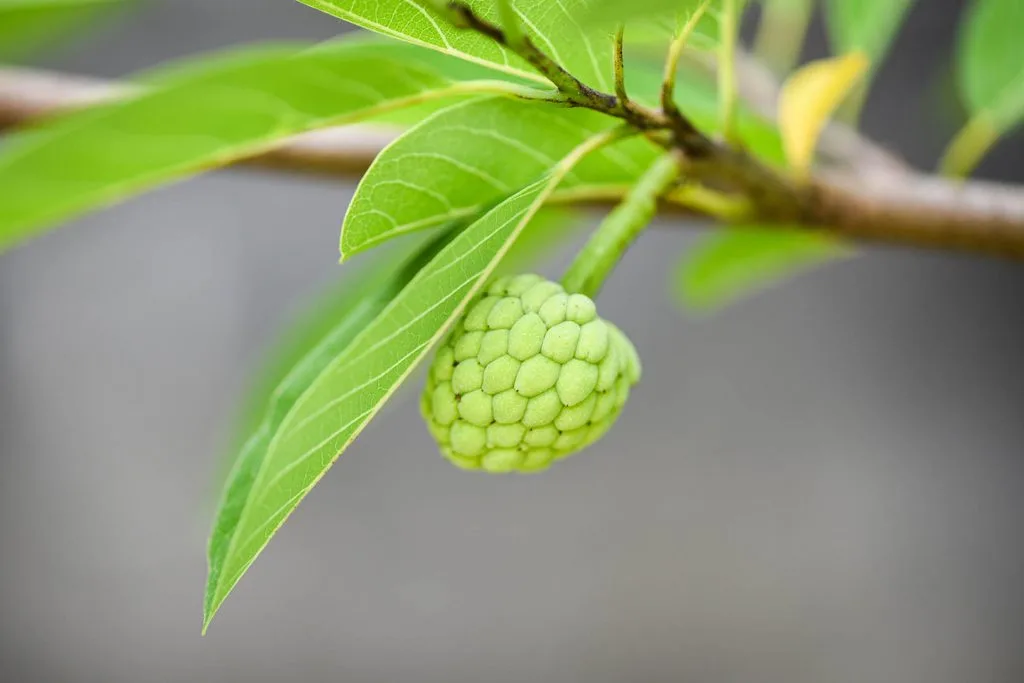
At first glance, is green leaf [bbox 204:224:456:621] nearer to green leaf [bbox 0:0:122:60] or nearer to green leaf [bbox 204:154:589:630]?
green leaf [bbox 204:154:589:630]

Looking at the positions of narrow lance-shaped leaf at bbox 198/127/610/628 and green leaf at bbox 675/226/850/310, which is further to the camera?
green leaf at bbox 675/226/850/310

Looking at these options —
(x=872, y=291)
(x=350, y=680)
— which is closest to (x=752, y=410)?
(x=872, y=291)

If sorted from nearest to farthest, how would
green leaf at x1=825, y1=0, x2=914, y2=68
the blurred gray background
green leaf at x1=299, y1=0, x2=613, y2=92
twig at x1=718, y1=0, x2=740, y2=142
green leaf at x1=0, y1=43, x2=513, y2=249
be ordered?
green leaf at x1=0, y1=43, x2=513, y2=249 → green leaf at x1=299, y1=0, x2=613, y2=92 → twig at x1=718, y1=0, x2=740, y2=142 → green leaf at x1=825, y1=0, x2=914, y2=68 → the blurred gray background

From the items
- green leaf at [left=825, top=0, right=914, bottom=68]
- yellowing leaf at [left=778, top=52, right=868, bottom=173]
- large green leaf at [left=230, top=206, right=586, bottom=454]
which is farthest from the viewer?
green leaf at [left=825, top=0, right=914, bottom=68]

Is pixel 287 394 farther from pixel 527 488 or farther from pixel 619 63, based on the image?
pixel 527 488

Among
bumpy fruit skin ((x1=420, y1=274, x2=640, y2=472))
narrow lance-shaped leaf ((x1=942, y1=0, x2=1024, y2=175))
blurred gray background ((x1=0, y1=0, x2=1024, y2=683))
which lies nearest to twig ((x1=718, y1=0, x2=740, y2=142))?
bumpy fruit skin ((x1=420, y1=274, x2=640, y2=472))

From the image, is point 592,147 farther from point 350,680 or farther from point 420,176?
point 350,680
